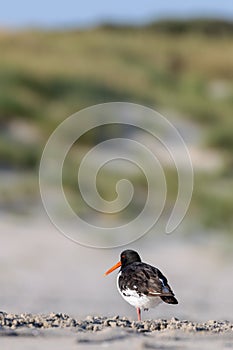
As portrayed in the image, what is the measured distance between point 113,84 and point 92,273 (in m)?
11.8

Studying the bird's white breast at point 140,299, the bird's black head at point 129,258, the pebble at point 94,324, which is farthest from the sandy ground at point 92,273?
the bird's white breast at point 140,299

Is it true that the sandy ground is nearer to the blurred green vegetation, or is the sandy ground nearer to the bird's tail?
the blurred green vegetation

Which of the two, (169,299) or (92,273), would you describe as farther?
(92,273)

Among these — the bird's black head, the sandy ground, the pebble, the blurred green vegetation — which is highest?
the blurred green vegetation

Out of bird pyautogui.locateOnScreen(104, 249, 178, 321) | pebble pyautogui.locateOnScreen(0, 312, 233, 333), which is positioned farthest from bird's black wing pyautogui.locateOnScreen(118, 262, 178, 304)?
pebble pyautogui.locateOnScreen(0, 312, 233, 333)

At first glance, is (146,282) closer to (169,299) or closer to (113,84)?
(169,299)

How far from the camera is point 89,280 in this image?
30.3 feet

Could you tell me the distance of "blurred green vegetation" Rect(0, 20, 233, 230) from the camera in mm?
13086

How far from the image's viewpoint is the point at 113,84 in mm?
20953

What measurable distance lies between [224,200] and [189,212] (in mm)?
520

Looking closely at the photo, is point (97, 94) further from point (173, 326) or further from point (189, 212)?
point (173, 326)

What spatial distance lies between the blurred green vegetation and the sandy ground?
3.41 ft

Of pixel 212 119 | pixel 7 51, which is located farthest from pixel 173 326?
pixel 7 51

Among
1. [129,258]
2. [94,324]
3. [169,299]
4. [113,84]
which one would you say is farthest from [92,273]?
[113,84]
